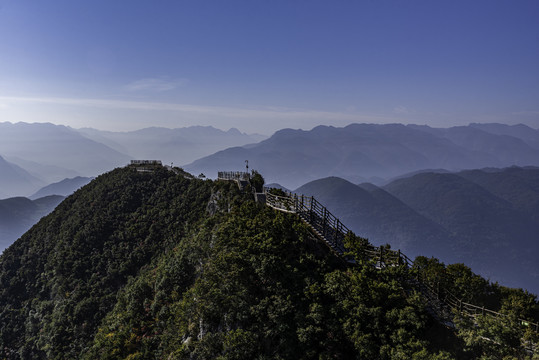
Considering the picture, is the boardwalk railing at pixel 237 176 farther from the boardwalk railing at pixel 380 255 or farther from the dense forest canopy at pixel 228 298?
the boardwalk railing at pixel 380 255

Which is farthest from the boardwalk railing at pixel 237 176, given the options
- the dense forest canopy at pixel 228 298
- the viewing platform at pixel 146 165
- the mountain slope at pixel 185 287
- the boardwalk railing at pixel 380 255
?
the viewing platform at pixel 146 165

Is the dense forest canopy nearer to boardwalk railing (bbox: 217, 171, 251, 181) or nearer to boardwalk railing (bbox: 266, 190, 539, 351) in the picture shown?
boardwalk railing (bbox: 266, 190, 539, 351)

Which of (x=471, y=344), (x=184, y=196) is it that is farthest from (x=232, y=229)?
(x=184, y=196)

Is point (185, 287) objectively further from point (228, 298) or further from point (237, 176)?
point (237, 176)

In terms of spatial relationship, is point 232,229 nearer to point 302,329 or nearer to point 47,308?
point 302,329

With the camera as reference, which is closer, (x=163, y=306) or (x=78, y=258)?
(x=163, y=306)

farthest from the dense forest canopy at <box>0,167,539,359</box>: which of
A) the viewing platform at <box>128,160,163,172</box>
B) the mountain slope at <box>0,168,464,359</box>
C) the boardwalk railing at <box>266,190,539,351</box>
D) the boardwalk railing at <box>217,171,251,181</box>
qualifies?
the viewing platform at <box>128,160,163,172</box>
